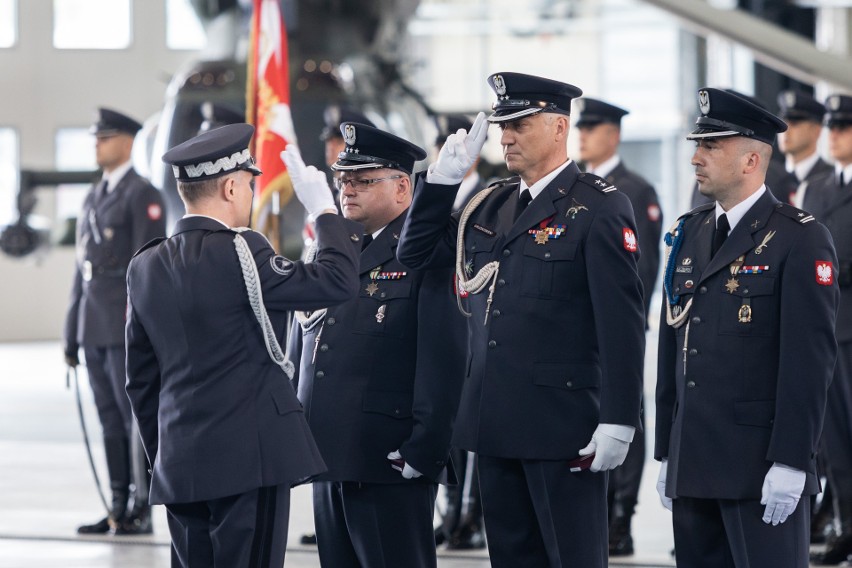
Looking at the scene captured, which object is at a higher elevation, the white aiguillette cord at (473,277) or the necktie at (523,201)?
the necktie at (523,201)

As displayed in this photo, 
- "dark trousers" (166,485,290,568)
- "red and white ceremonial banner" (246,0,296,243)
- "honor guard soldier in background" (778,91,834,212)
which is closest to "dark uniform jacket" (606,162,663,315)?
"honor guard soldier in background" (778,91,834,212)

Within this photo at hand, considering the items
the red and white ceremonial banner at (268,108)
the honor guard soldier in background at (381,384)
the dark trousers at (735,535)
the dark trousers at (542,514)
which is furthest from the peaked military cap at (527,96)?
the red and white ceremonial banner at (268,108)

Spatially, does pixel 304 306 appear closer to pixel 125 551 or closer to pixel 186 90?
pixel 125 551

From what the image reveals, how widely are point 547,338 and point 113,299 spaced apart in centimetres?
260

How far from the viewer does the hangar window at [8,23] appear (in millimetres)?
14461

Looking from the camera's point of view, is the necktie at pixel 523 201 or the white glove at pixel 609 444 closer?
the white glove at pixel 609 444

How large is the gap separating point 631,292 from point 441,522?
7.61 ft

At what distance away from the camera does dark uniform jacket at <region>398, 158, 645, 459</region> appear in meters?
2.79

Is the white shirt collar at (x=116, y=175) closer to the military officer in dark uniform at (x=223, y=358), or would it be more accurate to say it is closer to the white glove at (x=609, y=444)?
the military officer in dark uniform at (x=223, y=358)

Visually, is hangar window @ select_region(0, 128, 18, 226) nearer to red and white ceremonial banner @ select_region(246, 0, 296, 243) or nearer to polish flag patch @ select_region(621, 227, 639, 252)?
red and white ceremonial banner @ select_region(246, 0, 296, 243)

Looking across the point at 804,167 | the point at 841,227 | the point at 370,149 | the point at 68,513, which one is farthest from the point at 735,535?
the point at 68,513

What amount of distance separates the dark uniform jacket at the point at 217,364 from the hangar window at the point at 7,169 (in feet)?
40.3

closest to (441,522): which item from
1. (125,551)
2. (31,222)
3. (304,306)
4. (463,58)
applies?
(125,551)

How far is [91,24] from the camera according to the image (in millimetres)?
14703
